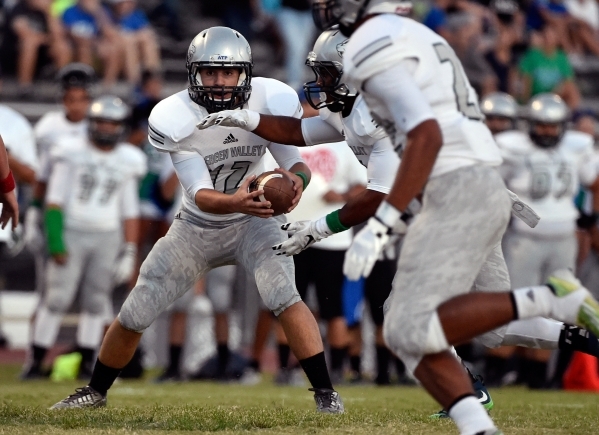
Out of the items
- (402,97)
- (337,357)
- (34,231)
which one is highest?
(402,97)

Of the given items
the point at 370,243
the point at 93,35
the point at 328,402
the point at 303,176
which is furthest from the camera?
the point at 93,35

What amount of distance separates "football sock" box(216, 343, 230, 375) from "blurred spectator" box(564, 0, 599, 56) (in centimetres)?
619

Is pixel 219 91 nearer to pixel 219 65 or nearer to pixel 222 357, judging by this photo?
pixel 219 65

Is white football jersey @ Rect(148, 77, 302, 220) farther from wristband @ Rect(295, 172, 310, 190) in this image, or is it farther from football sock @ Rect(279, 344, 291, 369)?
football sock @ Rect(279, 344, 291, 369)

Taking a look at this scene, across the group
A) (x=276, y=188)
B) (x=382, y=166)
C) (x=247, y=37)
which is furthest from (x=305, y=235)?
(x=247, y=37)

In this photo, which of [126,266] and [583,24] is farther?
[583,24]

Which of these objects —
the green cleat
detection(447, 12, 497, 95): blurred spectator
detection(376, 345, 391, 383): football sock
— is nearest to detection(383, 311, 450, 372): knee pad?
the green cleat

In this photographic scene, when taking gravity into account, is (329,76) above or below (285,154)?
above

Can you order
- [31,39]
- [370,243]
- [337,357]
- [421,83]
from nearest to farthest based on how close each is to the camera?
[370,243] → [421,83] → [337,357] → [31,39]

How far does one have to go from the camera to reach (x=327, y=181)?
305 inches

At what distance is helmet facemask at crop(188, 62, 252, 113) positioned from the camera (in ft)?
16.3

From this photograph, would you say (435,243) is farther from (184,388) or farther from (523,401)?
(184,388)

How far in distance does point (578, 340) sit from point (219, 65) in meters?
2.03

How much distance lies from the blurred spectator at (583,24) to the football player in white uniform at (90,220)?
5.97 meters
